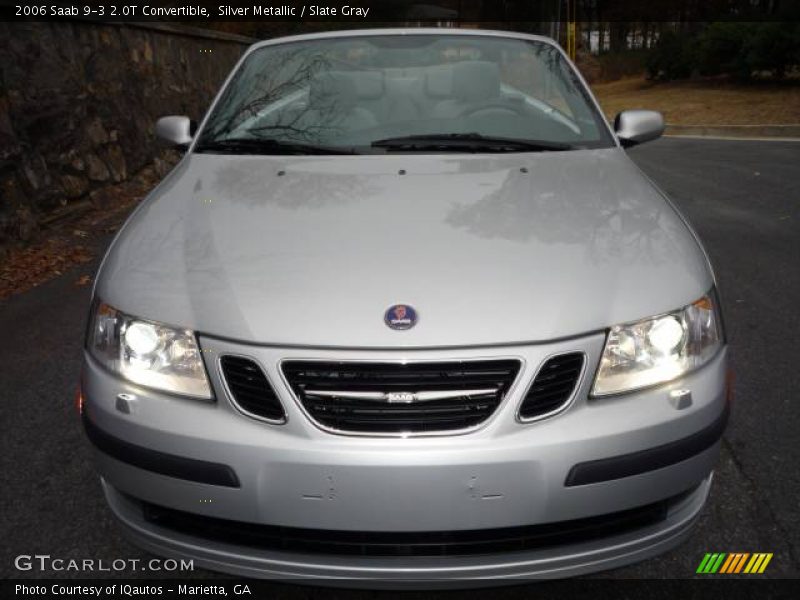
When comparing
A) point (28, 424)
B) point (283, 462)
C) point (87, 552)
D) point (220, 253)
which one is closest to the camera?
point (283, 462)

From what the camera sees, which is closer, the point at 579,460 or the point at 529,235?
the point at 579,460

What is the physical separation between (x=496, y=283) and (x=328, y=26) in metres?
20.3

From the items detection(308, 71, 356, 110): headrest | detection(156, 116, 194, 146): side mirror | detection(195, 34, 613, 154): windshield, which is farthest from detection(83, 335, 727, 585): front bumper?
detection(156, 116, 194, 146): side mirror

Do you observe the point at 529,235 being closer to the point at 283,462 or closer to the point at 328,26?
the point at 283,462

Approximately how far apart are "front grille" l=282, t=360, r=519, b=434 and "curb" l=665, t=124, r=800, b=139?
12305 mm

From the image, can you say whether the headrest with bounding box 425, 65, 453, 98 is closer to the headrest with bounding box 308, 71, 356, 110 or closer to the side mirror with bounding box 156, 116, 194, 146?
the headrest with bounding box 308, 71, 356, 110

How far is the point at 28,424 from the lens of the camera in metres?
2.87

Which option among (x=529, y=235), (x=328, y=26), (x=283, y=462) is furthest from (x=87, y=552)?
(x=328, y=26)

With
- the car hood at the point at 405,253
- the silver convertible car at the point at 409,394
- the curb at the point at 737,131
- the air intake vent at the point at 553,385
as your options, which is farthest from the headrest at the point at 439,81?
the curb at the point at 737,131

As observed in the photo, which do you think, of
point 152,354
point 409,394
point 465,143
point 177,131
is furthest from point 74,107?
point 409,394

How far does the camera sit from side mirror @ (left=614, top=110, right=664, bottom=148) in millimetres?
3158

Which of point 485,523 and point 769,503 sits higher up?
point 485,523

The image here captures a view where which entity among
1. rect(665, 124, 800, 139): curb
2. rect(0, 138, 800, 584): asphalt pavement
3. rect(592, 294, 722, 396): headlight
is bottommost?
rect(665, 124, 800, 139): curb
